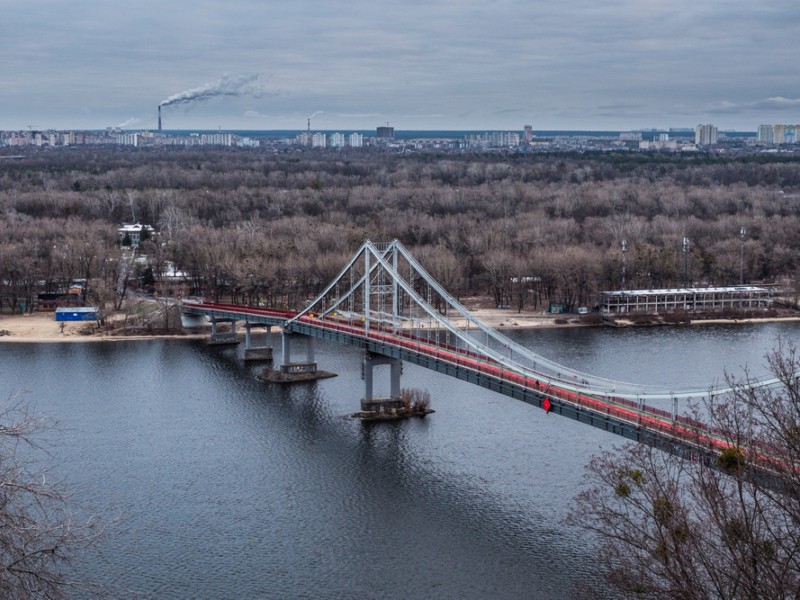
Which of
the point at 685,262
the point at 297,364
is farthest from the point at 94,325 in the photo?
the point at 685,262

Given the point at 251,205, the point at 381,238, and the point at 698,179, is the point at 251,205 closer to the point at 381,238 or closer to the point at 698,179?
the point at 381,238

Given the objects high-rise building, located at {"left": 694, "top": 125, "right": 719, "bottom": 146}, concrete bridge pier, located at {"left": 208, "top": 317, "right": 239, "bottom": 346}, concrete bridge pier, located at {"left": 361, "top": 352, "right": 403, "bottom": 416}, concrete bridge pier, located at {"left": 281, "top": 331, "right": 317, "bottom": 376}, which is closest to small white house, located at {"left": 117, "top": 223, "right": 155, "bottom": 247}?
concrete bridge pier, located at {"left": 208, "top": 317, "right": 239, "bottom": 346}

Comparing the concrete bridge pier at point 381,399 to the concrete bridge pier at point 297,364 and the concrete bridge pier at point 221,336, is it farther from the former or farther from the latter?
the concrete bridge pier at point 221,336

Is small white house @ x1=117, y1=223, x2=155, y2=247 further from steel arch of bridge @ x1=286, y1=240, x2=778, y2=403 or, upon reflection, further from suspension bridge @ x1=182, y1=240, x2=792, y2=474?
suspension bridge @ x1=182, y1=240, x2=792, y2=474

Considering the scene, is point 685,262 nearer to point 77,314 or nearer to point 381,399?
point 381,399

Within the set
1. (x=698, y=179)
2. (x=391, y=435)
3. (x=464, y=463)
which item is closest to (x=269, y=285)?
(x=391, y=435)
